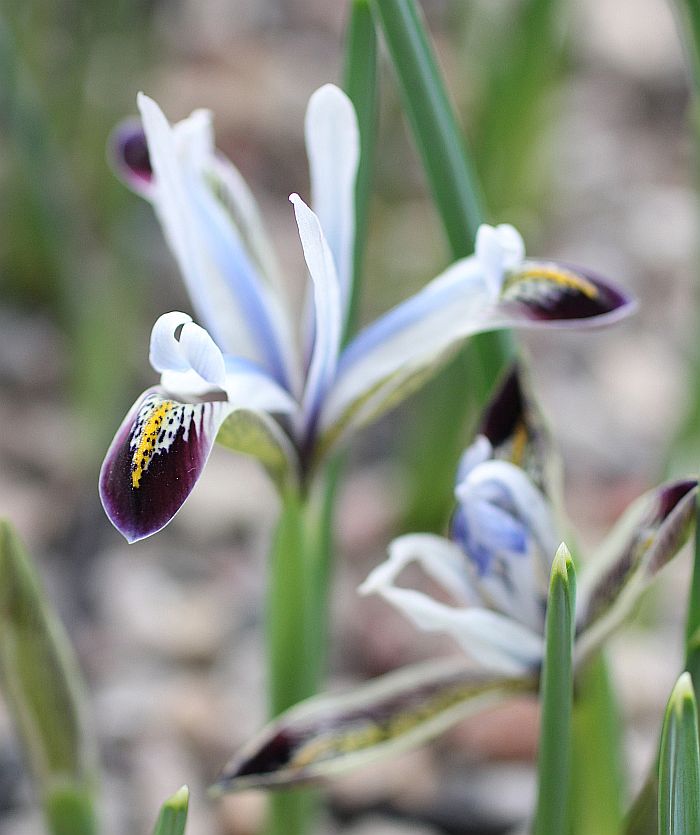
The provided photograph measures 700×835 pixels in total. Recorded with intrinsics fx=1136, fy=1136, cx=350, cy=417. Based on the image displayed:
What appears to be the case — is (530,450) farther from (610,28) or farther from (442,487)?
(610,28)

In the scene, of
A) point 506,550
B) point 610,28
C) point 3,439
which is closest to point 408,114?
point 506,550

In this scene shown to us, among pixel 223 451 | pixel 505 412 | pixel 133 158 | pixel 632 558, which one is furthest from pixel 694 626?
pixel 223 451

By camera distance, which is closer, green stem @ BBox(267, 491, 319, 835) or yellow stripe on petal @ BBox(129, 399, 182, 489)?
yellow stripe on petal @ BBox(129, 399, 182, 489)

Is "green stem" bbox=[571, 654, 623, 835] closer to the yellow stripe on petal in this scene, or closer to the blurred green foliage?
the yellow stripe on petal

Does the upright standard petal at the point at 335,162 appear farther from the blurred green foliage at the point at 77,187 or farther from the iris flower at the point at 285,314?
the blurred green foliage at the point at 77,187

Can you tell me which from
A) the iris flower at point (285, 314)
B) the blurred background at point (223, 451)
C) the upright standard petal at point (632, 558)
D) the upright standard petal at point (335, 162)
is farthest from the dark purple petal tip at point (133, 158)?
the blurred background at point (223, 451)

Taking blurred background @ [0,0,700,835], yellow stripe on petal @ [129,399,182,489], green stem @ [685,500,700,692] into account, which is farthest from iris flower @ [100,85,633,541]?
blurred background @ [0,0,700,835]
